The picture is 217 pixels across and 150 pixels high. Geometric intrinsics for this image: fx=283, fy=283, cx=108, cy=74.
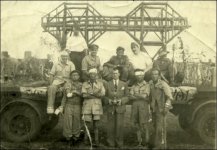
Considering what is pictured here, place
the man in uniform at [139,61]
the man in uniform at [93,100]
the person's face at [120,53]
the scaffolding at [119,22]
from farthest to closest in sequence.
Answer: the scaffolding at [119,22], the man in uniform at [139,61], the person's face at [120,53], the man in uniform at [93,100]

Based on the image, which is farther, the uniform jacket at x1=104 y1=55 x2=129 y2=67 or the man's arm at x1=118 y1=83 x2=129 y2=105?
the uniform jacket at x1=104 y1=55 x2=129 y2=67

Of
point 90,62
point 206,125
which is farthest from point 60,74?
point 206,125

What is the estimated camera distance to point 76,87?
4512mm

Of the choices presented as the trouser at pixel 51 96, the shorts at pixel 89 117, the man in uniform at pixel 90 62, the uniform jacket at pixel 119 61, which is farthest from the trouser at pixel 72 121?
the uniform jacket at pixel 119 61

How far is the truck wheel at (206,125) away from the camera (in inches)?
180

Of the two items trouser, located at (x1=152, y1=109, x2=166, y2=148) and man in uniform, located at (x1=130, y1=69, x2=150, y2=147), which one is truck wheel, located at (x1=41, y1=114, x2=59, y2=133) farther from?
trouser, located at (x1=152, y1=109, x2=166, y2=148)

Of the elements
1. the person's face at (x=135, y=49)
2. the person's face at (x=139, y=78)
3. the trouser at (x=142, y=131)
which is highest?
the person's face at (x=135, y=49)

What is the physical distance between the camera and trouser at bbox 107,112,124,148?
4.46m

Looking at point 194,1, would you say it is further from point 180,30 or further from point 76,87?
point 76,87

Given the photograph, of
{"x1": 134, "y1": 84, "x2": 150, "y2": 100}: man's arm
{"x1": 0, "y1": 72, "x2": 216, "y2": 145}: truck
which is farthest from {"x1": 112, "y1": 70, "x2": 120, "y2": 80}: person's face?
{"x1": 0, "y1": 72, "x2": 216, "y2": 145}: truck

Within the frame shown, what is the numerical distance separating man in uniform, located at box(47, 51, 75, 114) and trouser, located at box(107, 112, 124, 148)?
96 centimetres

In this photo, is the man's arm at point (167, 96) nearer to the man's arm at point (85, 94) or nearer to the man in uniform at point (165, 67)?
the man in uniform at point (165, 67)


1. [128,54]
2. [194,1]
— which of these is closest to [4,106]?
[128,54]

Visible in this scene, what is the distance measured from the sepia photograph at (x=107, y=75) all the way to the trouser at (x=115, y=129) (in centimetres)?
2
